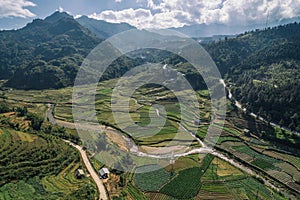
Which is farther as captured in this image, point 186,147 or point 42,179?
A: point 186,147

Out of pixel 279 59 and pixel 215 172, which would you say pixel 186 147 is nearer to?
pixel 215 172

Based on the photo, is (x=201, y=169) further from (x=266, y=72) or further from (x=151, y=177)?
(x=266, y=72)

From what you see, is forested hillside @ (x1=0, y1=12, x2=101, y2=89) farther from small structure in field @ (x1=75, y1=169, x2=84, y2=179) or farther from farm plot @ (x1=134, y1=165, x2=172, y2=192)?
farm plot @ (x1=134, y1=165, x2=172, y2=192)

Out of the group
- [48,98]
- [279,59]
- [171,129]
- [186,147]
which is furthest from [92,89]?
[279,59]

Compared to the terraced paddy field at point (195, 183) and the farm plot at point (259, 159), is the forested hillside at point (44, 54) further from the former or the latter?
the farm plot at point (259, 159)

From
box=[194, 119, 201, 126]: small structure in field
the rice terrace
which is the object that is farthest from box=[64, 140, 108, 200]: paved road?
box=[194, 119, 201, 126]: small structure in field

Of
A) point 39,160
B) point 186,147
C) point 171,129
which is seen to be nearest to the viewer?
point 39,160

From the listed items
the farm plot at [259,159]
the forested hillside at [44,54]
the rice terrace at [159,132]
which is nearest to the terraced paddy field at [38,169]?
the rice terrace at [159,132]

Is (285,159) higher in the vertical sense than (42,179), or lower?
lower

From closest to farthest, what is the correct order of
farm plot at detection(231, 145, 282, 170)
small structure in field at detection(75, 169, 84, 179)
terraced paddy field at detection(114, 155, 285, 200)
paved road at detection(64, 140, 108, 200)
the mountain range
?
paved road at detection(64, 140, 108, 200) → terraced paddy field at detection(114, 155, 285, 200) → small structure in field at detection(75, 169, 84, 179) → farm plot at detection(231, 145, 282, 170) → the mountain range
